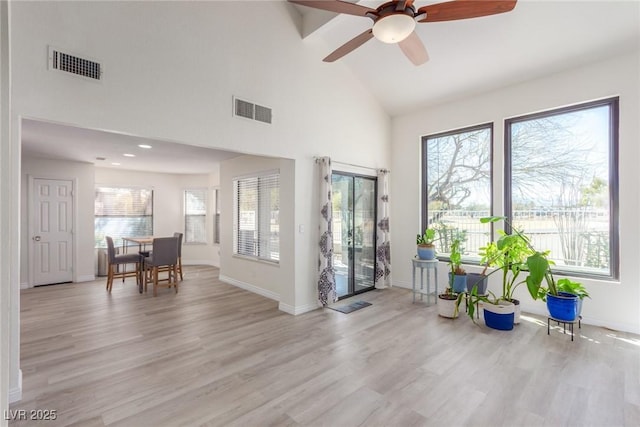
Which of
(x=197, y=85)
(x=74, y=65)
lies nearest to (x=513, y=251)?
(x=197, y=85)

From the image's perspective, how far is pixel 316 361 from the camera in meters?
2.88

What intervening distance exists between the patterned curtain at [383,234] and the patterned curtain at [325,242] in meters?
1.37

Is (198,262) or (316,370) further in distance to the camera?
(198,262)

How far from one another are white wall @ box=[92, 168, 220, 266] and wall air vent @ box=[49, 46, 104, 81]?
5112 mm

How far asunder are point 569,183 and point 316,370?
158 inches

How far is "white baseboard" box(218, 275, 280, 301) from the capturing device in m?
4.91

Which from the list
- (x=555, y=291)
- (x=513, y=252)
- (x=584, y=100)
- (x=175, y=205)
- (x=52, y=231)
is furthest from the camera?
(x=175, y=205)

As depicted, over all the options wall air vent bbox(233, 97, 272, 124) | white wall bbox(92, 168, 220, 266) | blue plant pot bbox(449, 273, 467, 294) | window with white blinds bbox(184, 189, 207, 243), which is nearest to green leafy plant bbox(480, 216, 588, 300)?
blue plant pot bbox(449, 273, 467, 294)

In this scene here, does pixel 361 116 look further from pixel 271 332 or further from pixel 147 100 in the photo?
pixel 271 332

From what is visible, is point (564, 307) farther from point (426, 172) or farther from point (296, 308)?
point (296, 308)

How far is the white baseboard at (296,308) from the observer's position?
4168 millimetres

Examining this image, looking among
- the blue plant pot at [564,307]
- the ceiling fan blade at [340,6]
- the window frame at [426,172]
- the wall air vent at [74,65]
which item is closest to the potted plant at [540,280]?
the blue plant pot at [564,307]

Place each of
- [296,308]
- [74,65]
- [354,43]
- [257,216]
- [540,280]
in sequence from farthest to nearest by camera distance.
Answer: [257,216], [296,308], [540,280], [354,43], [74,65]

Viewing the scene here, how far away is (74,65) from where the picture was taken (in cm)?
255
